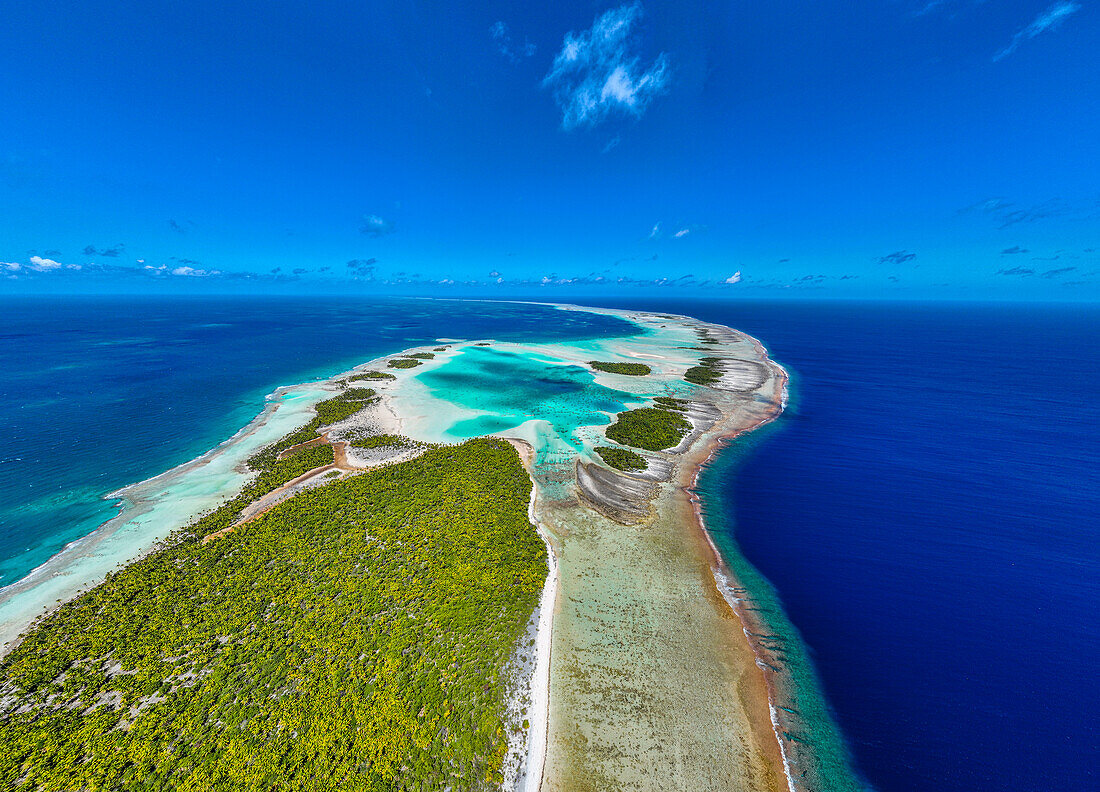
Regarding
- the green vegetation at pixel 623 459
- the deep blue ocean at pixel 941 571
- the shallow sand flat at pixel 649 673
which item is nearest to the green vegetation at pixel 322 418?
the shallow sand flat at pixel 649 673

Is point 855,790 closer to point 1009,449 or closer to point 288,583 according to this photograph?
point 288,583

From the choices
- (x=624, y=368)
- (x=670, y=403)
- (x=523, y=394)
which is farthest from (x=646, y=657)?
(x=624, y=368)

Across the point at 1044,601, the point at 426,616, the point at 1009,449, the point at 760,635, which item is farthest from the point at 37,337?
the point at 1009,449

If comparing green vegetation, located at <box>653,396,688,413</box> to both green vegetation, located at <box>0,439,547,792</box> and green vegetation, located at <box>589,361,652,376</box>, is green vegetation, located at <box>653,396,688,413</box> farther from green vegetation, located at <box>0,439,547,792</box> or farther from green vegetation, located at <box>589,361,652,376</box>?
green vegetation, located at <box>0,439,547,792</box>

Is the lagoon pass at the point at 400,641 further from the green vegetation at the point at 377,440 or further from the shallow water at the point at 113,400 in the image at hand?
the shallow water at the point at 113,400

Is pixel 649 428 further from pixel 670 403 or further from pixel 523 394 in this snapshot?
Answer: pixel 523 394

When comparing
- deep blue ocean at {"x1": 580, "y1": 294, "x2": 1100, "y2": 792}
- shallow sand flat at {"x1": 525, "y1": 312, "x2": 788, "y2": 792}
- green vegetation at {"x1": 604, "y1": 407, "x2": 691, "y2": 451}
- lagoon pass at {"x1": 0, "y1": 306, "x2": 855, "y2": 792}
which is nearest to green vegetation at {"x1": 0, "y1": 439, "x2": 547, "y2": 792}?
lagoon pass at {"x1": 0, "y1": 306, "x2": 855, "y2": 792}

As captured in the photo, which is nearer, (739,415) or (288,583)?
(288,583)
